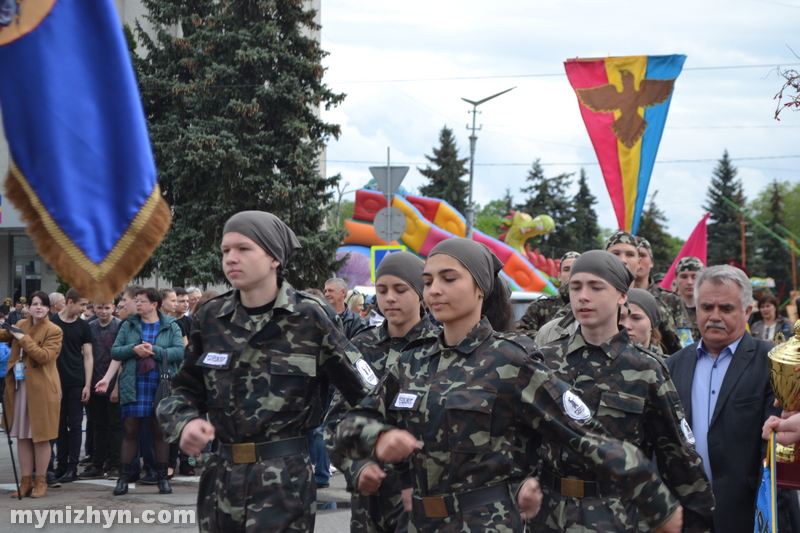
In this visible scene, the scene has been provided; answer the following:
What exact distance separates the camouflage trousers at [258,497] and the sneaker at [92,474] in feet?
24.2

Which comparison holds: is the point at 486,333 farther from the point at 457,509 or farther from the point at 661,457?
the point at 661,457

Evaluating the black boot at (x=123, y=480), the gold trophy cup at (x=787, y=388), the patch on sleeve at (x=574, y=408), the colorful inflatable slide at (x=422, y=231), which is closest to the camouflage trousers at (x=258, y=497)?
the patch on sleeve at (x=574, y=408)

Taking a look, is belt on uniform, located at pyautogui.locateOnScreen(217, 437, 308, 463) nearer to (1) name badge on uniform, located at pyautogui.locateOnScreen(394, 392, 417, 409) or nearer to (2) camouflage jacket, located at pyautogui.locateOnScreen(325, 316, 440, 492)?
(2) camouflage jacket, located at pyautogui.locateOnScreen(325, 316, 440, 492)

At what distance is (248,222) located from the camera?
4.36 m

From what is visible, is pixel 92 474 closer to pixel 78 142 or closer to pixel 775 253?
pixel 78 142

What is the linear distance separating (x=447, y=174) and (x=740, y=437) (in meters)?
63.8

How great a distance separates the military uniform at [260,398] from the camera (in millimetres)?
4156

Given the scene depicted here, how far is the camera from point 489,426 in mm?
3488

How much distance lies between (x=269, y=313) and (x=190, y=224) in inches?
959

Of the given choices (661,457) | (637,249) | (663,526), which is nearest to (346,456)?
(663,526)

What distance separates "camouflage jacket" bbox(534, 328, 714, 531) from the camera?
13.5 ft

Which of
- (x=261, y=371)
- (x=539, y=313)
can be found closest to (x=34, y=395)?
(x=539, y=313)

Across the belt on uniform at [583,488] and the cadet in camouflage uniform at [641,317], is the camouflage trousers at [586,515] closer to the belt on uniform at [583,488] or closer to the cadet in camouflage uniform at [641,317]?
the belt on uniform at [583,488]

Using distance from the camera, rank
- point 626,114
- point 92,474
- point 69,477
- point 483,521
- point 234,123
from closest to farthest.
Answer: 1. point 483,521
2. point 626,114
3. point 69,477
4. point 92,474
5. point 234,123
